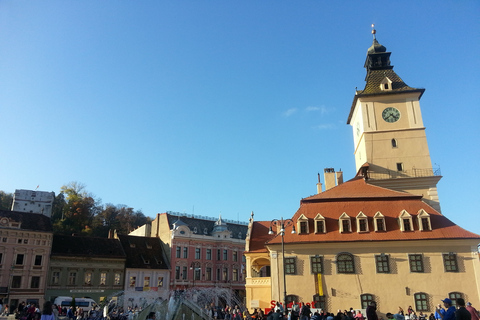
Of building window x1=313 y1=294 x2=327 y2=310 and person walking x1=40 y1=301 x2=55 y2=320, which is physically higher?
person walking x1=40 y1=301 x2=55 y2=320

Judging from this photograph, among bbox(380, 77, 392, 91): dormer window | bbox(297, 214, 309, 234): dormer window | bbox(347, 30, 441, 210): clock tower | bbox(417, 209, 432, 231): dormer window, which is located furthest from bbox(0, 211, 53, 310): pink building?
bbox(380, 77, 392, 91): dormer window

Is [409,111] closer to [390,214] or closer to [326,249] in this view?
[390,214]

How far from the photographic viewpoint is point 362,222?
111 feet

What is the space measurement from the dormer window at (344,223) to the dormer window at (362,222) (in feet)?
2.49

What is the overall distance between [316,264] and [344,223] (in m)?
4.44

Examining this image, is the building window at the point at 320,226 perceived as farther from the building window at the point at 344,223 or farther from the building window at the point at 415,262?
the building window at the point at 415,262

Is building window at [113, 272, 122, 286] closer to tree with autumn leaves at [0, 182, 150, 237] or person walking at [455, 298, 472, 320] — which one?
tree with autumn leaves at [0, 182, 150, 237]

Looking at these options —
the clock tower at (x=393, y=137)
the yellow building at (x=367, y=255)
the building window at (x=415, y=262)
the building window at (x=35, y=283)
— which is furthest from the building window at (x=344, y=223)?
the building window at (x=35, y=283)

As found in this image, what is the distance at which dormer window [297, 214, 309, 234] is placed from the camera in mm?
34438

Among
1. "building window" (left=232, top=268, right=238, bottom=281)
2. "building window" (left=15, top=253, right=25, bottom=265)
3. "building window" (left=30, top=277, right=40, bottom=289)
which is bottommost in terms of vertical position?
"building window" (left=30, top=277, right=40, bottom=289)

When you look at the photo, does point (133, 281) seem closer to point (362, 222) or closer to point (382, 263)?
point (362, 222)

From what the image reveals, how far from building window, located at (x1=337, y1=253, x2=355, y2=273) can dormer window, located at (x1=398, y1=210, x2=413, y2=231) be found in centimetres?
513

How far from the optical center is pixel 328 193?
37750 mm

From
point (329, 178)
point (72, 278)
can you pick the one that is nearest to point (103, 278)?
point (72, 278)
